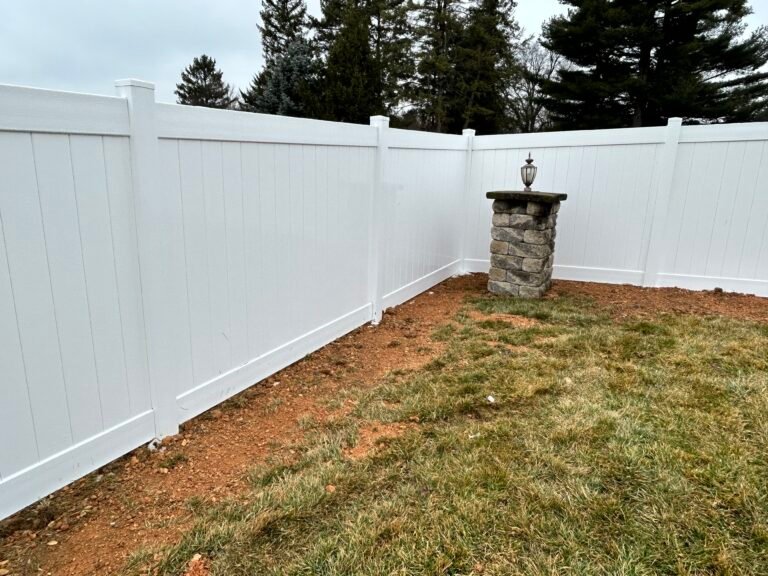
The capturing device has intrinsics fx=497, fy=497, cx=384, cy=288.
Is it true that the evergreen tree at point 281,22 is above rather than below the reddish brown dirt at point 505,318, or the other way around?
above

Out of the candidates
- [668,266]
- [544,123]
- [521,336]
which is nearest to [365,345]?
[521,336]

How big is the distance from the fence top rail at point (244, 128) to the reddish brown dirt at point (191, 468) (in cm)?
149

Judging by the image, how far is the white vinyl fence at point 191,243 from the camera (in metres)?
1.88

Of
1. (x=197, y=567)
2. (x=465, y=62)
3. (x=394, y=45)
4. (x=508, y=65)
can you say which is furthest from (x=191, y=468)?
(x=508, y=65)

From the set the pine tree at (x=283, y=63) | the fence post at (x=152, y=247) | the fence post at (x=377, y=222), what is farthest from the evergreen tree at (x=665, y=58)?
the fence post at (x=152, y=247)

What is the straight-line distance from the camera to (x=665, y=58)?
48.8 feet

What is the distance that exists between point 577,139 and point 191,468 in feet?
17.1

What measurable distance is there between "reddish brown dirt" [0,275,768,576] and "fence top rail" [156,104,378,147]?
149 cm

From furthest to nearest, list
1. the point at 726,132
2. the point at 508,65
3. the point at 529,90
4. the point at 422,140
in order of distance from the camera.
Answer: the point at 529,90
the point at 508,65
the point at 726,132
the point at 422,140

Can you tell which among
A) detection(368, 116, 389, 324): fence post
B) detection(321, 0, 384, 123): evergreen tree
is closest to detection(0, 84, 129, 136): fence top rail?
detection(368, 116, 389, 324): fence post

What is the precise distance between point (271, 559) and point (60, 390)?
1.10m

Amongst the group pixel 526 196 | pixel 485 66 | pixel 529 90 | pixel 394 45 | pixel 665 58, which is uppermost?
pixel 394 45

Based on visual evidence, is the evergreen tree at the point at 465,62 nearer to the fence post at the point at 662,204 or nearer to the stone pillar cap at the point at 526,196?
the fence post at the point at 662,204

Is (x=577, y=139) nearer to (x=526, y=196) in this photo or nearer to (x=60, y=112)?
(x=526, y=196)
